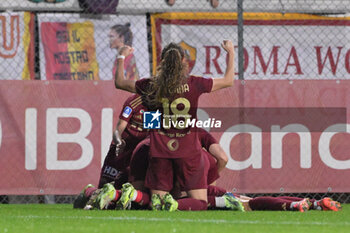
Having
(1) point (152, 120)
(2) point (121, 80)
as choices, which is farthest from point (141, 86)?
(1) point (152, 120)

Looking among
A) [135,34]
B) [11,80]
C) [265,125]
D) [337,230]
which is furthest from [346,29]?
[337,230]

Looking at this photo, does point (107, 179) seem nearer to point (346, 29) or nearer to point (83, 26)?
point (83, 26)

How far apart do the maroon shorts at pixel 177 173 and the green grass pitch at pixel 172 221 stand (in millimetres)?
363

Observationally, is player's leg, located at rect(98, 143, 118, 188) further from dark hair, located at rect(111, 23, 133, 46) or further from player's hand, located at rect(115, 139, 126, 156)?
dark hair, located at rect(111, 23, 133, 46)

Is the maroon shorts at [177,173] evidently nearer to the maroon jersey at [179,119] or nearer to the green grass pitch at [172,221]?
the maroon jersey at [179,119]

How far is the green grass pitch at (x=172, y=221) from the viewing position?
6.02m

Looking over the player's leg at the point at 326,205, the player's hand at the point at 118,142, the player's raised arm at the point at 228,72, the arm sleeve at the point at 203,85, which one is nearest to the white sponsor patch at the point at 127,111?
the player's hand at the point at 118,142

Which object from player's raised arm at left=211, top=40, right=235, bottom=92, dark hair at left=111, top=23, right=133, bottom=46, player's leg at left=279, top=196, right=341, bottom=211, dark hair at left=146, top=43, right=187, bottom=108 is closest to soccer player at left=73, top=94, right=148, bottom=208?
dark hair at left=146, top=43, right=187, bottom=108

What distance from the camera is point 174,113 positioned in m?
8.03

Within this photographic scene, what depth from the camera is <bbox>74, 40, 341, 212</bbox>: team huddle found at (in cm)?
801

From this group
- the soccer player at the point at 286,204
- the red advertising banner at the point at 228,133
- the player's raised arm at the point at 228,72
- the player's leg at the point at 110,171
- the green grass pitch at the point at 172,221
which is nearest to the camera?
the green grass pitch at the point at 172,221

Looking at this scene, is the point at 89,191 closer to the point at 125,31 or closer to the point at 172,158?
the point at 172,158

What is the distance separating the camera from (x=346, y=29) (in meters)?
11.0

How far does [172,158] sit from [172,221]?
4.83ft
